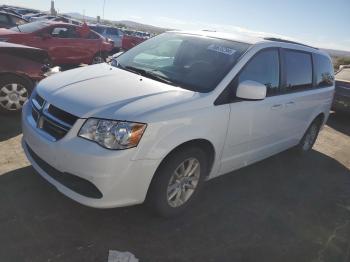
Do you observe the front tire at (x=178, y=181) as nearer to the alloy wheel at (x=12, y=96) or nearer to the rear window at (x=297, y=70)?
the rear window at (x=297, y=70)

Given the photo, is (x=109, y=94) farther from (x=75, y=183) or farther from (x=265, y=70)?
(x=265, y=70)

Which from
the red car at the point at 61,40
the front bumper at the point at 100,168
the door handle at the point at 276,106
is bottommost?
the red car at the point at 61,40

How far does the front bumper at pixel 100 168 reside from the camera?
3.11 metres

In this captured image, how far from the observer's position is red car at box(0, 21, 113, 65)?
10836mm

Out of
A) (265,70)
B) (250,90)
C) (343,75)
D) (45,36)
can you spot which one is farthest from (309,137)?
(45,36)

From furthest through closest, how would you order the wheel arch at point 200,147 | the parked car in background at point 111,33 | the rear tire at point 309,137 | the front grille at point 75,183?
the parked car in background at point 111,33
the rear tire at point 309,137
the wheel arch at point 200,147
the front grille at point 75,183

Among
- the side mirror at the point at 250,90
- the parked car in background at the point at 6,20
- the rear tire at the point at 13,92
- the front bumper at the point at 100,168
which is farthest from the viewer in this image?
the parked car in background at the point at 6,20

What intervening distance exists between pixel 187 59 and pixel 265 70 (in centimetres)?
93

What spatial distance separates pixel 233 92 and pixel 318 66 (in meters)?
2.66

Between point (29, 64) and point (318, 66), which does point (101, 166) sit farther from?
point (318, 66)

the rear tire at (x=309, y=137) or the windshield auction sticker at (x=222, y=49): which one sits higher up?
the windshield auction sticker at (x=222, y=49)

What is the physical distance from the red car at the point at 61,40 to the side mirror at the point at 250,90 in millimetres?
8253

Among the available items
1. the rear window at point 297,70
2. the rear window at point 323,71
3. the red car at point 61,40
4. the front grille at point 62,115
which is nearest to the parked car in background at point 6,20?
the red car at point 61,40

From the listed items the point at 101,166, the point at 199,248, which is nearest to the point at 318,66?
the point at 199,248
